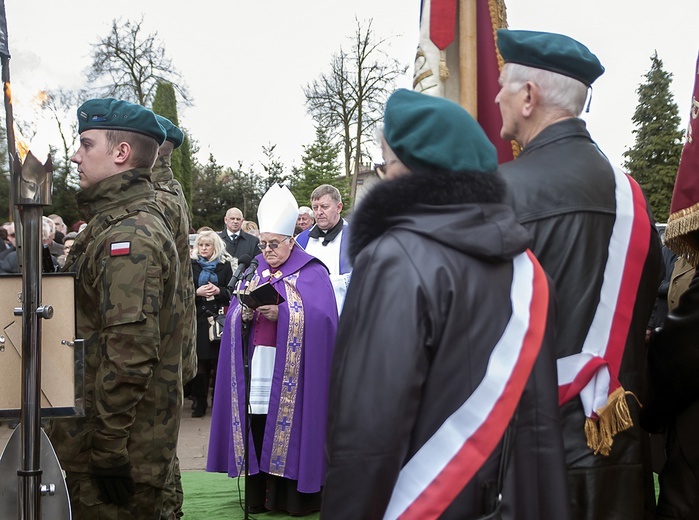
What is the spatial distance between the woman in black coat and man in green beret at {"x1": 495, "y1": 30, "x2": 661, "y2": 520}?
6729 mm

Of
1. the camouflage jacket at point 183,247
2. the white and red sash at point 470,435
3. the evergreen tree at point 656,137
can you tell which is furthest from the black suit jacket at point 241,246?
the evergreen tree at point 656,137

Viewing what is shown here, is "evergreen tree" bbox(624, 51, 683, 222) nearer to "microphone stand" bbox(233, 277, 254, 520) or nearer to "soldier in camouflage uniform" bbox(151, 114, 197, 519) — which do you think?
"microphone stand" bbox(233, 277, 254, 520)

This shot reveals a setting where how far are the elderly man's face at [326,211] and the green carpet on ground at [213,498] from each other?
8.27ft

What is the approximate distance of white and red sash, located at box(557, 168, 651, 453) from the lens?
2.31 meters

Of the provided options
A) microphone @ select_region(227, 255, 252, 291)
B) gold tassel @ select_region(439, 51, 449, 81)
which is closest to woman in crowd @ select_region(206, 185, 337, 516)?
microphone @ select_region(227, 255, 252, 291)

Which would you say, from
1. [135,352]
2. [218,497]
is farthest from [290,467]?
[135,352]

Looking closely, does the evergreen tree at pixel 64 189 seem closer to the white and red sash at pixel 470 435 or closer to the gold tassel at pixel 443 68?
the gold tassel at pixel 443 68

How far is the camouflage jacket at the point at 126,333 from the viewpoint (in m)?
2.83

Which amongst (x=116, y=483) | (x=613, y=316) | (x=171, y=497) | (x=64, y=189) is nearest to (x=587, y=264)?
(x=613, y=316)

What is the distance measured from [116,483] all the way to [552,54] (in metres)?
2.04

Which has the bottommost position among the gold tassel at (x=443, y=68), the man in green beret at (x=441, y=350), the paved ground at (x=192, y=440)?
the paved ground at (x=192, y=440)

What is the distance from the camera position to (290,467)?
556 centimetres

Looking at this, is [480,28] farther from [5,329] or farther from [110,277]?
[5,329]

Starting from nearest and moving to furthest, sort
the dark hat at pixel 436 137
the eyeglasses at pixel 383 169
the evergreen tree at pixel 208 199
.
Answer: the dark hat at pixel 436 137
the eyeglasses at pixel 383 169
the evergreen tree at pixel 208 199
